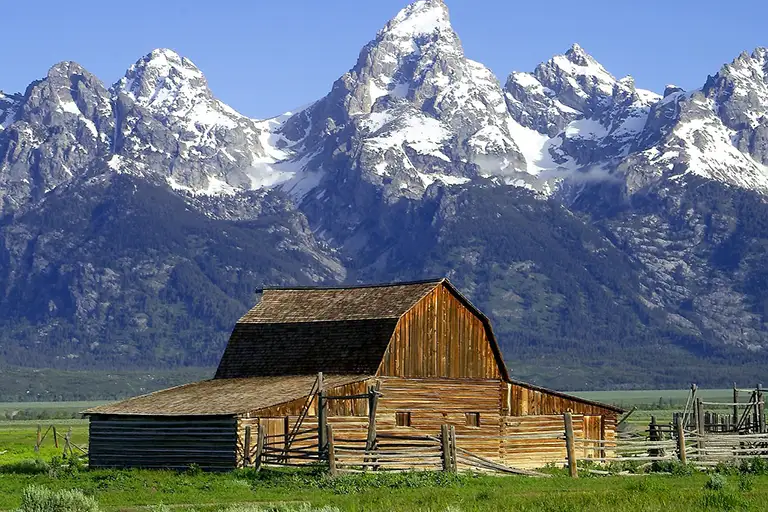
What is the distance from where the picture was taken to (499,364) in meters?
67.6

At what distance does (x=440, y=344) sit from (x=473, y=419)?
364 cm

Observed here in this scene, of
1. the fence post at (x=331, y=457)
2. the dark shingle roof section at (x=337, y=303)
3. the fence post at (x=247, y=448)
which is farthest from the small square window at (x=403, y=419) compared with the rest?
the fence post at (x=331, y=457)

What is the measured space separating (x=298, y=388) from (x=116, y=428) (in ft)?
26.9

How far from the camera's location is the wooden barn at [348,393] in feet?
193

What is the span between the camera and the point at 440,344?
6581 cm

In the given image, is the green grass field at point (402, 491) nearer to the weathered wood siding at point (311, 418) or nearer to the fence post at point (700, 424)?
the weathered wood siding at point (311, 418)

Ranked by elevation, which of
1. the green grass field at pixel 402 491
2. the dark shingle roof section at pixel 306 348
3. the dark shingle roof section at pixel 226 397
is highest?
the dark shingle roof section at pixel 306 348

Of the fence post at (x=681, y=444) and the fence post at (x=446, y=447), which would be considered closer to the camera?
the fence post at (x=446, y=447)

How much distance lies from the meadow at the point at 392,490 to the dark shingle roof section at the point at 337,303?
11.4 metres

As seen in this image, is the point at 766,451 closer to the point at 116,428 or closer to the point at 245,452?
the point at 245,452

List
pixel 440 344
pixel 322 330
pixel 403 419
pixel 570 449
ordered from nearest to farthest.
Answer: pixel 570 449
pixel 403 419
pixel 440 344
pixel 322 330

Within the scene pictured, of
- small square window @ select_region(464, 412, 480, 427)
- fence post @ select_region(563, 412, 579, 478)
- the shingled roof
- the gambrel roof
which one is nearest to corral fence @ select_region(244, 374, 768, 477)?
fence post @ select_region(563, 412, 579, 478)

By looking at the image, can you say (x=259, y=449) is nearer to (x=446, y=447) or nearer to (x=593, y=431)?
(x=446, y=447)

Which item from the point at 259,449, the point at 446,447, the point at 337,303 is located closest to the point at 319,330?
the point at 337,303
